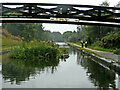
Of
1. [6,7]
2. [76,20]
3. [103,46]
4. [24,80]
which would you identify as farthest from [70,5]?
[103,46]

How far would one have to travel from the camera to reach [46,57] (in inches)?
771

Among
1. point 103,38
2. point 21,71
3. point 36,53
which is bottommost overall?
point 103,38

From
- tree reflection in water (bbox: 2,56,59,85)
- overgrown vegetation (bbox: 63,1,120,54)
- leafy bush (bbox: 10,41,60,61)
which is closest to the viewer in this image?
tree reflection in water (bbox: 2,56,59,85)

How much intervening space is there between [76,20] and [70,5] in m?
1.15

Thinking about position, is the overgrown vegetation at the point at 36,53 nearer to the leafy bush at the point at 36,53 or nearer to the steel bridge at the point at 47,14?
the leafy bush at the point at 36,53

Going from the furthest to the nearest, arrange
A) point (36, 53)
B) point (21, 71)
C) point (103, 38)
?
point (103, 38) < point (36, 53) < point (21, 71)

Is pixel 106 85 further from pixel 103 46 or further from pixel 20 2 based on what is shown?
pixel 103 46

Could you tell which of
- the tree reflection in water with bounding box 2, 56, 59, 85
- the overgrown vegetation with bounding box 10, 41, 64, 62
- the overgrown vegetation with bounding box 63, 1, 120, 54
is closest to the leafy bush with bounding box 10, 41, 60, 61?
the overgrown vegetation with bounding box 10, 41, 64, 62

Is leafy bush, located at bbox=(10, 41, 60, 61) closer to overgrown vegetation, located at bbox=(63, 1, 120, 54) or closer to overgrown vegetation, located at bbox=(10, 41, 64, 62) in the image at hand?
overgrown vegetation, located at bbox=(10, 41, 64, 62)

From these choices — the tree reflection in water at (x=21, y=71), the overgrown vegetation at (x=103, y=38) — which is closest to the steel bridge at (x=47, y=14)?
the tree reflection in water at (x=21, y=71)

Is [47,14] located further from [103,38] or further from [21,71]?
[103,38]

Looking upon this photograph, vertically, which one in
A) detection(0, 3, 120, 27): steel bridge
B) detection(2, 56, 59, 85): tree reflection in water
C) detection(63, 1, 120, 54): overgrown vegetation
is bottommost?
detection(63, 1, 120, 54): overgrown vegetation

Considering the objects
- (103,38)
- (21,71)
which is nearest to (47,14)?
(21,71)

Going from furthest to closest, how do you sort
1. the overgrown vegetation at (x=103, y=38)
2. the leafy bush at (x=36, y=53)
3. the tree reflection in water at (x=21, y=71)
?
1. the overgrown vegetation at (x=103, y=38)
2. the leafy bush at (x=36, y=53)
3. the tree reflection in water at (x=21, y=71)
